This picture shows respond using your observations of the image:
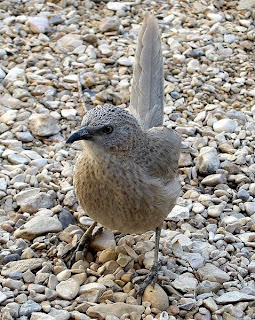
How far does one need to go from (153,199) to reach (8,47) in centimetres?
340

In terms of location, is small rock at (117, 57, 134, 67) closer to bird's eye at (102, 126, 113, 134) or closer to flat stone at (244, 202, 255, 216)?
flat stone at (244, 202, 255, 216)

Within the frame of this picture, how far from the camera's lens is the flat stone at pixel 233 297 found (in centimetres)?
445

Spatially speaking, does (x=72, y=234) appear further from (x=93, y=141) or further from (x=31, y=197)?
(x=93, y=141)

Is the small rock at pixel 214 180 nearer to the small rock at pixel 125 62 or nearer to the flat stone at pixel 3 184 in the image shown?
the flat stone at pixel 3 184

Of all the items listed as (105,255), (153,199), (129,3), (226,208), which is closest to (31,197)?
(105,255)

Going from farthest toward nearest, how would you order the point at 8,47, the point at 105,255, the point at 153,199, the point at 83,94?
the point at 8,47
the point at 83,94
the point at 105,255
the point at 153,199

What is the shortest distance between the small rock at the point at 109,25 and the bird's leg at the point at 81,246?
342 centimetres

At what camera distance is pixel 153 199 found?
4.46 metres

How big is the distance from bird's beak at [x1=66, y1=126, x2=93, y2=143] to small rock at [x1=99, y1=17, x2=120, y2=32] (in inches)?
151

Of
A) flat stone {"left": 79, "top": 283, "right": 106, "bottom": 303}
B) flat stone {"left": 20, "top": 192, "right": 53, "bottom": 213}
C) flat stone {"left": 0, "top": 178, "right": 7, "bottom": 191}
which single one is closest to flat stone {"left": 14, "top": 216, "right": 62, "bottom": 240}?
flat stone {"left": 20, "top": 192, "right": 53, "bottom": 213}

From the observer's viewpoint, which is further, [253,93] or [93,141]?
[253,93]

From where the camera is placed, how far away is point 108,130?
4.19m

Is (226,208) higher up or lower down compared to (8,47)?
lower down

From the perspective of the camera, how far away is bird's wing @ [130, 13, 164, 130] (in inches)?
219
